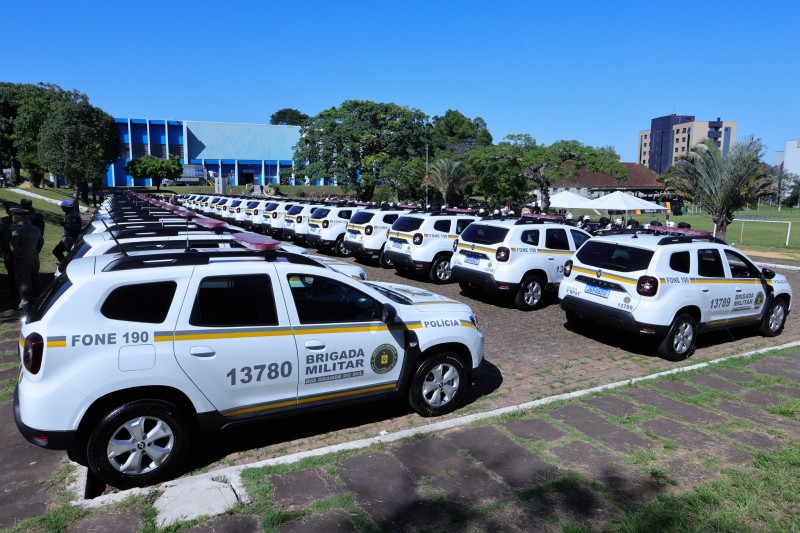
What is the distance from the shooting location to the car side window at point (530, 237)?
10.4 metres

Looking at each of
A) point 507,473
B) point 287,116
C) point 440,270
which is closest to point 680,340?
point 507,473

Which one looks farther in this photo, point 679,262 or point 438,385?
point 679,262

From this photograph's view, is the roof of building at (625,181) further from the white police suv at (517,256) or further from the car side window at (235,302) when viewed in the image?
the car side window at (235,302)

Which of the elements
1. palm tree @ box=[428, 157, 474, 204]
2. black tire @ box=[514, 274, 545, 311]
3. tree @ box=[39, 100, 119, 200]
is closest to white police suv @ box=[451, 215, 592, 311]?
black tire @ box=[514, 274, 545, 311]

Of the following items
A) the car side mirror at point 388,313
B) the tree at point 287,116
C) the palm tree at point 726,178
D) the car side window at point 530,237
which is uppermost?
the tree at point 287,116

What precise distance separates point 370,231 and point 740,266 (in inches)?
361

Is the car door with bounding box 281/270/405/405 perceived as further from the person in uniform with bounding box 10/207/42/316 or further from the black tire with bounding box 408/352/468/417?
the person in uniform with bounding box 10/207/42/316

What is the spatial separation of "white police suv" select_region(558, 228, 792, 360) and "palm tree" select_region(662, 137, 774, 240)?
43.3 ft

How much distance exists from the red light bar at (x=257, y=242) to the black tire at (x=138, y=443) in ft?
4.91

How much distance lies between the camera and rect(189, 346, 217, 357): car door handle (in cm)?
406

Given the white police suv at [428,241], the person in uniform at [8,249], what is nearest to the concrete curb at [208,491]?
the person in uniform at [8,249]

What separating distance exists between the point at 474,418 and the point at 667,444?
172 cm

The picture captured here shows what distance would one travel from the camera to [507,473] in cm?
426

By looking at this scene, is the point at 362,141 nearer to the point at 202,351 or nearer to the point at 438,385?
the point at 438,385
